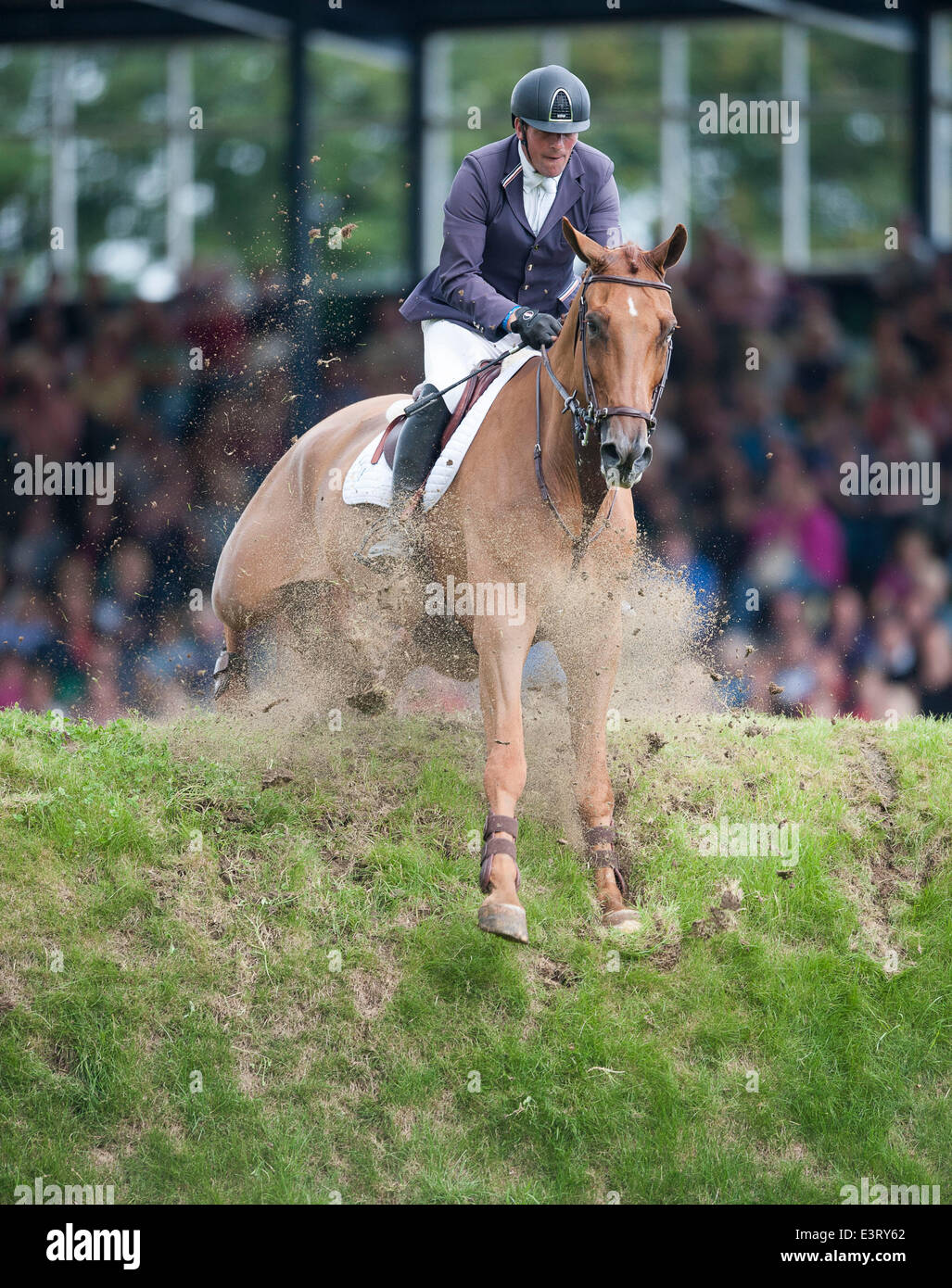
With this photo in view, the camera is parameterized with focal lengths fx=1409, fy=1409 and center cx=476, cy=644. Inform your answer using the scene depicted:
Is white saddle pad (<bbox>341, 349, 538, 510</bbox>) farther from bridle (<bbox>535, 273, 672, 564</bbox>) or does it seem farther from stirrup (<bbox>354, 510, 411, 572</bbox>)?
bridle (<bbox>535, 273, 672, 564</bbox>)

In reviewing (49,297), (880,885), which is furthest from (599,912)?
(49,297)

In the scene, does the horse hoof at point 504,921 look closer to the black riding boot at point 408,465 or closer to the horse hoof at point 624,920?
the horse hoof at point 624,920

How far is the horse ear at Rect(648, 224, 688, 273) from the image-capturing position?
5.69 meters

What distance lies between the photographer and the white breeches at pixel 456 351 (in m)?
7.13

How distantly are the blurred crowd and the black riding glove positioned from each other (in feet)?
13.7

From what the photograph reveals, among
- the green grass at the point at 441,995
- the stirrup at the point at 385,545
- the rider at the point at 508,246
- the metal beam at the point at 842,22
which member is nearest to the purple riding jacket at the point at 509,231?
the rider at the point at 508,246

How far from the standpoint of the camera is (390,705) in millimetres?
7785

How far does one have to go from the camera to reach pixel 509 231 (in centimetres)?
678

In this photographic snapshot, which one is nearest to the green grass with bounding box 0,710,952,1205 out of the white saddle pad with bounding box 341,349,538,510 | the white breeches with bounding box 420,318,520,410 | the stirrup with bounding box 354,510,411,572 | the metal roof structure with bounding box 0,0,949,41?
the stirrup with bounding box 354,510,411,572

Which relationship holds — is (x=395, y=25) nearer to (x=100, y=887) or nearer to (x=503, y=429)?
(x=503, y=429)

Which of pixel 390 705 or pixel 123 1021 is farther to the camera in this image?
pixel 390 705

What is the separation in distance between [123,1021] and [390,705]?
8.07 ft

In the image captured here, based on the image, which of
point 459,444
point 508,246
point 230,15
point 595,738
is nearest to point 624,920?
point 595,738

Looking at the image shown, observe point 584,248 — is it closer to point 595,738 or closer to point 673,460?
point 595,738
